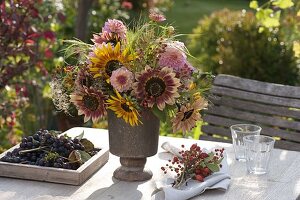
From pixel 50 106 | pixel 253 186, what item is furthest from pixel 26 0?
pixel 253 186

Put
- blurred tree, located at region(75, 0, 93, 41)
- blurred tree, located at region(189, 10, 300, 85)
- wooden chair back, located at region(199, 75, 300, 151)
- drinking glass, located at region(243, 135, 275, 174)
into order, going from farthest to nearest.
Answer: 1. blurred tree, located at region(75, 0, 93, 41)
2. blurred tree, located at region(189, 10, 300, 85)
3. wooden chair back, located at region(199, 75, 300, 151)
4. drinking glass, located at region(243, 135, 275, 174)

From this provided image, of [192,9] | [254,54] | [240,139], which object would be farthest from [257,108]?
[192,9]

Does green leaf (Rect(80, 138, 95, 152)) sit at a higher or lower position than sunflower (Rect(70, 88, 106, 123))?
lower

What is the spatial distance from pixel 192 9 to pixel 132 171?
1082cm

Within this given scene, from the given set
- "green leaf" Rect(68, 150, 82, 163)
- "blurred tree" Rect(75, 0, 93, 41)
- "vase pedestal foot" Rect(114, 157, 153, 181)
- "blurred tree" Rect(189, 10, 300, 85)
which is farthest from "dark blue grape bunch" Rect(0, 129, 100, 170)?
"blurred tree" Rect(75, 0, 93, 41)

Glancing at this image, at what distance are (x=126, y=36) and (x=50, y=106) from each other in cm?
284

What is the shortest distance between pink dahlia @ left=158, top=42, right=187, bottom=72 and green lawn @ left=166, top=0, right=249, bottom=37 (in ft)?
27.1

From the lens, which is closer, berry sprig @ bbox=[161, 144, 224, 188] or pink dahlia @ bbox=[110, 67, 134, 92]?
pink dahlia @ bbox=[110, 67, 134, 92]

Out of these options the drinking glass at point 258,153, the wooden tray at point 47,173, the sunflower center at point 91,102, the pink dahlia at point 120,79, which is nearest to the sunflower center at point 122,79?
the pink dahlia at point 120,79

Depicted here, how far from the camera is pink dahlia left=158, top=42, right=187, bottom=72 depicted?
2.16 metres

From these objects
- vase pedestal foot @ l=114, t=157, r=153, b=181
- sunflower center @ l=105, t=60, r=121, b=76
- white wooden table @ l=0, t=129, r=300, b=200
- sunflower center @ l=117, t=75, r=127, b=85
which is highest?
sunflower center @ l=105, t=60, r=121, b=76

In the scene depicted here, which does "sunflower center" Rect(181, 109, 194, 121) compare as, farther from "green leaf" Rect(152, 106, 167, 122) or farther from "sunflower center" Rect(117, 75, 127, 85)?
"sunflower center" Rect(117, 75, 127, 85)

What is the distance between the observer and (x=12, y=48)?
4066 millimetres

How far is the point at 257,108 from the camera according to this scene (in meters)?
3.37
